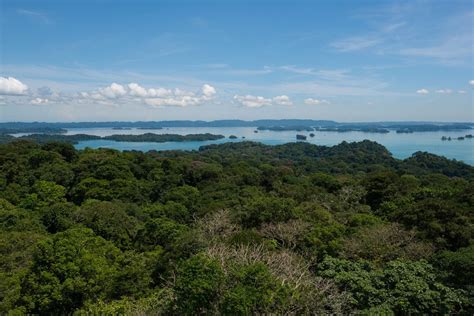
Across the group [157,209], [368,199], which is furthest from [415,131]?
[157,209]

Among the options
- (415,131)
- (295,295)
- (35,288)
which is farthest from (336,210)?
(415,131)

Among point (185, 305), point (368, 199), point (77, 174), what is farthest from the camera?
point (77, 174)

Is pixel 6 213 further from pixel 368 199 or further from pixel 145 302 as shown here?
pixel 368 199

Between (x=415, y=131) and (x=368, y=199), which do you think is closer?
(x=368, y=199)

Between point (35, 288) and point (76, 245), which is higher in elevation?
point (76, 245)

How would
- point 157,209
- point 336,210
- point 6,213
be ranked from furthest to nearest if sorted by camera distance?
point 336,210, point 157,209, point 6,213

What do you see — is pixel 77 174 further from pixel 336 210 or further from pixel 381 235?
pixel 381 235
